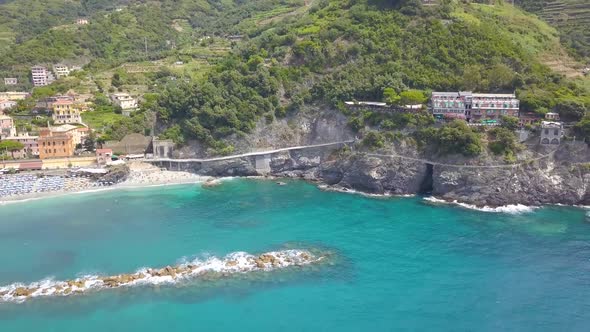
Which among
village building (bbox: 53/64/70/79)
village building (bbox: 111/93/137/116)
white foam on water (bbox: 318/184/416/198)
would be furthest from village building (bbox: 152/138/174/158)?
village building (bbox: 53/64/70/79)

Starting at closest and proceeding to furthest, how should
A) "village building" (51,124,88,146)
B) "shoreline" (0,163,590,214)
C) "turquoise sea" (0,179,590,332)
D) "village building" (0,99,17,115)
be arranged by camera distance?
"turquoise sea" (0,179,590,332), "shoreline" (0,163,590,214), "village building" (51,124,88,146), "village building" (0,99,17,115)

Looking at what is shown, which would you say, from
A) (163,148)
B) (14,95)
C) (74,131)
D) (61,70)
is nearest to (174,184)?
(163,148)

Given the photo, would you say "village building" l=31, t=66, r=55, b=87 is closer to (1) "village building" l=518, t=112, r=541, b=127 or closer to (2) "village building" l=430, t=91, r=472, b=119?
(2) "village building" l=430, t=91, r=472, b=119

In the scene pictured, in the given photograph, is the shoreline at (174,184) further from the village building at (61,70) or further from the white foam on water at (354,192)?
the village building at (61,70)

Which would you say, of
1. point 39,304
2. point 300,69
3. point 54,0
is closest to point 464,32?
point 300,69

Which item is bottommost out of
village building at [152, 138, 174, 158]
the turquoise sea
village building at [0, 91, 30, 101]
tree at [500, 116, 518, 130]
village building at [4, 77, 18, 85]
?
the turquoise sea

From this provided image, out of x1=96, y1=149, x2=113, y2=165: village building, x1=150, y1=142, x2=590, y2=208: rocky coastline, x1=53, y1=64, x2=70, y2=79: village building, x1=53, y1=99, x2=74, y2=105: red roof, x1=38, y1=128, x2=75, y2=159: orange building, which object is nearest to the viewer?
x1=150, y1=142, x2=590, y2=208: rocky coastline
